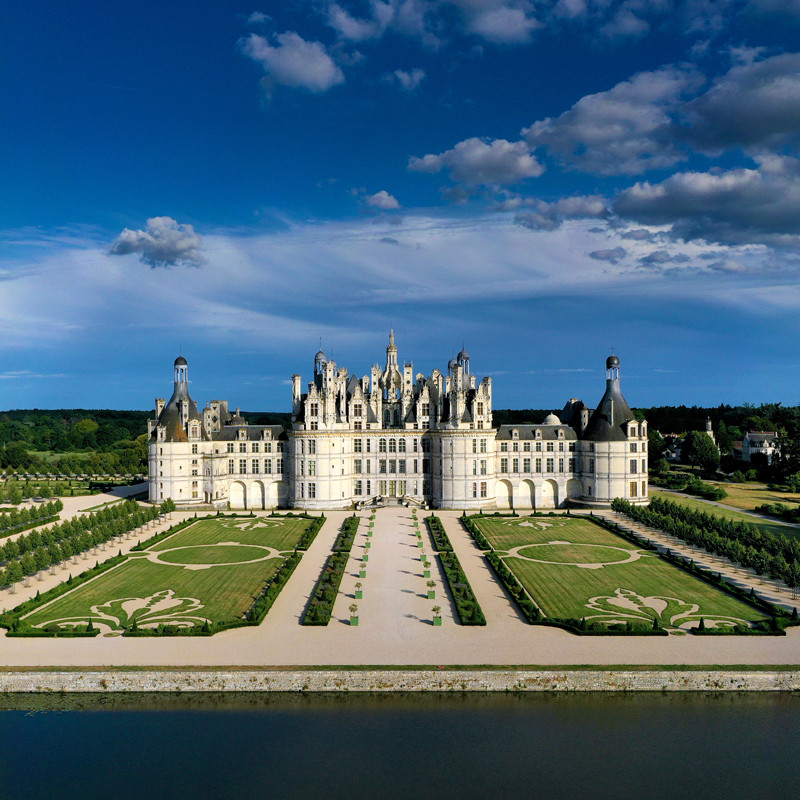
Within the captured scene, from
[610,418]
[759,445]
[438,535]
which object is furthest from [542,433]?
[759,445]

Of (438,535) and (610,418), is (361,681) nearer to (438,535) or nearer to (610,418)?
(438,535)

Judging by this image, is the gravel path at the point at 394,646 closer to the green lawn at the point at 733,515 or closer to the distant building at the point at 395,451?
the green lawn at the point at 733,515

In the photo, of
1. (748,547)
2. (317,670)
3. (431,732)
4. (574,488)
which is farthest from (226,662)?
(574,488)

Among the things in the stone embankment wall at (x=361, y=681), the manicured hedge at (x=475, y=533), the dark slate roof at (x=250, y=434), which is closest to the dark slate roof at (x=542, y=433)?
the manicured hedge at (x=475, y=533)

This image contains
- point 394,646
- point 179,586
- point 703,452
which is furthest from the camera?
point 703,452

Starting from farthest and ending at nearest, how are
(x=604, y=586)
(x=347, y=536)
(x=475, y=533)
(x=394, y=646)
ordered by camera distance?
1. (x=475, y=533)
2. (x=347, y=536)
3. (x=604, y=586)
4. (x=394, y=646)

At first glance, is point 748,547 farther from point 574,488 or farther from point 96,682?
point 96,682
